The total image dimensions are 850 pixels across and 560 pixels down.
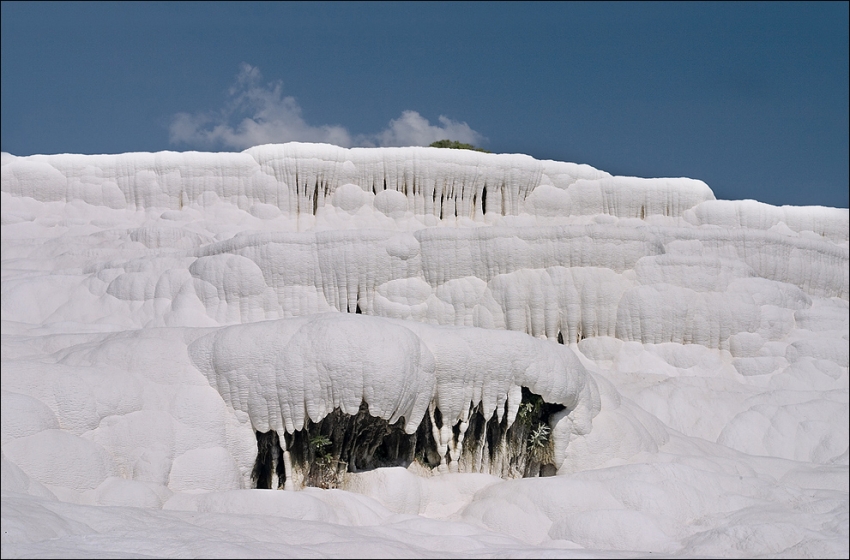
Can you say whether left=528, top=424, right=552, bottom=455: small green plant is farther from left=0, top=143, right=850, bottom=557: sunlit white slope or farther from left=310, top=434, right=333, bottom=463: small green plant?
left=310, top=434, right=333, bottom=463: small green plant

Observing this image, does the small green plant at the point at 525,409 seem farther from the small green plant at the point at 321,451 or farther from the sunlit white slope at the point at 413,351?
the small green plant at the point at 321,451

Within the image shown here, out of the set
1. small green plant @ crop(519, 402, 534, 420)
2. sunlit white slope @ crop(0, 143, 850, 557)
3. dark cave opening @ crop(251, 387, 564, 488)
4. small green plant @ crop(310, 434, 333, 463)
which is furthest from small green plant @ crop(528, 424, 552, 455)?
small green plant @ crop(310, 434, 333, 463)

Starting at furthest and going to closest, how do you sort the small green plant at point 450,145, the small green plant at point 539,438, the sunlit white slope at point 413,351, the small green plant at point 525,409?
the small green plant at point 450,145 → the small green plant at point 539,438 → the small green plant at point 525,409 → the sunlit white slope at point 413,351

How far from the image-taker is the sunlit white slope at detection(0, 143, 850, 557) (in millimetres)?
8984

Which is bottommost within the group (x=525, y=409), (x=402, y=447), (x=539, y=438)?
(x=402, y=447)

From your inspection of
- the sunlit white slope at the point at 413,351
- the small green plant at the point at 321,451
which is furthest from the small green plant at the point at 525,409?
the small green plant at the point at 321,451

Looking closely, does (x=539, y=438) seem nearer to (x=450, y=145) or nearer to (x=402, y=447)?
(x=402, y=447)

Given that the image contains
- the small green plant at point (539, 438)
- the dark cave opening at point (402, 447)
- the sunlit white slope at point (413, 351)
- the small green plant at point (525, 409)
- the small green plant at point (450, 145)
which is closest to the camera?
the sunlit white slope at point (413, 351)

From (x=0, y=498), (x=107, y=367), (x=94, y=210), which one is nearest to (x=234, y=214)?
(x=94, y=210)

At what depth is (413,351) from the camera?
36.8ft

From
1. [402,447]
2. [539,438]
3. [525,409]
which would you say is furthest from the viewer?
[539,438]

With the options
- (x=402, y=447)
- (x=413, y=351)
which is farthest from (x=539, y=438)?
(x=413, y=351)

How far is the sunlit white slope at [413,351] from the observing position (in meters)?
8.98

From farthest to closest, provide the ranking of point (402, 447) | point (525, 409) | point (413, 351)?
1. point (525, 409)
2. point (402, 447)
3. point (413, 351)
